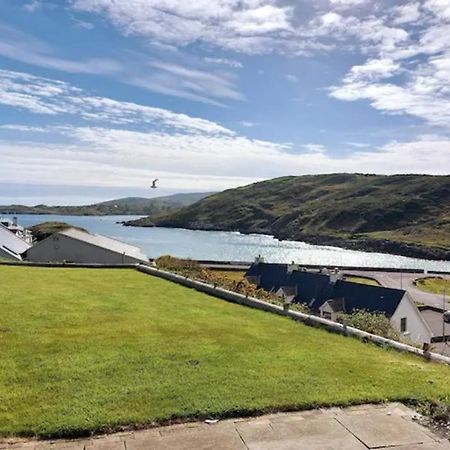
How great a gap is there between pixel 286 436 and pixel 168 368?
9.40 feet

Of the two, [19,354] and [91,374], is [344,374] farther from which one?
[19,354]

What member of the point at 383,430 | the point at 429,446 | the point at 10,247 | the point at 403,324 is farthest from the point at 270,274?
the point at 429,446

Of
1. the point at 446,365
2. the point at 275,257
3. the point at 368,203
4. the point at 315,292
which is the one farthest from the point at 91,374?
the point at 368,203

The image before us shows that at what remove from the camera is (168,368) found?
29.1 feet

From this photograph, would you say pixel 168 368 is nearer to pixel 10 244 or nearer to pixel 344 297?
pixel 344 297

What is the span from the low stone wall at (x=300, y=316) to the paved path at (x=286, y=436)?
386 cm

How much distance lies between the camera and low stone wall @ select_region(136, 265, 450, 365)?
11.1 m

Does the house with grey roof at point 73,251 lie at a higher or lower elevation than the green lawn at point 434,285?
higher

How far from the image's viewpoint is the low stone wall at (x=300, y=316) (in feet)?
36.5

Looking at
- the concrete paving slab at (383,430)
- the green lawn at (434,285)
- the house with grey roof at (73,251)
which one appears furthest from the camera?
the green lawn at (434,285)

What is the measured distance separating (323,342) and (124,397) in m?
5.46

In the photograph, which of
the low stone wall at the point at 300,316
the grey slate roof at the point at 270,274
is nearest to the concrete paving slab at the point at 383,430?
the low stone wall at the point at 300,316

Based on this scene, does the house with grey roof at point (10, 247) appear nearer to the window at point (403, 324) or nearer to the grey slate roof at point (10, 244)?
the grey slate roof at point (10, 244)

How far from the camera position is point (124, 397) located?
7.60 metres
